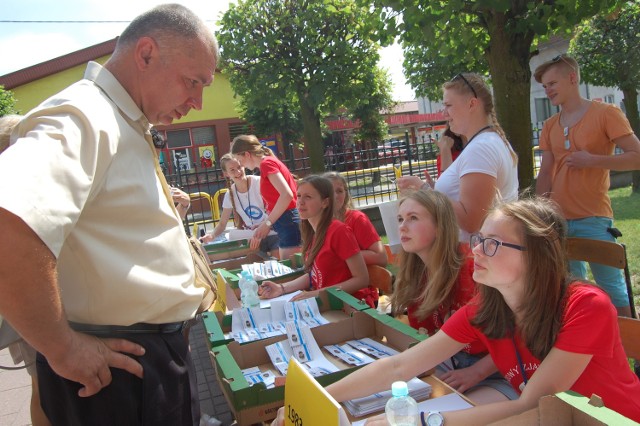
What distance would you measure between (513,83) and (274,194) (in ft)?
7.33

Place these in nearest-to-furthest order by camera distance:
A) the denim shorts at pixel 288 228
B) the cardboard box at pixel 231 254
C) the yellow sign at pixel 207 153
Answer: the cardboard box at pixel 231 254 < the denim shorts at pixel 288 228 < the yellow sign at pixel 207 153

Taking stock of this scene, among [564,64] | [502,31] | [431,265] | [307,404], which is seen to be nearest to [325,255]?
[431,265]

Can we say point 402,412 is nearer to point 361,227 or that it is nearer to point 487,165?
point 487,165

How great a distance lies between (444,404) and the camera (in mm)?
1693

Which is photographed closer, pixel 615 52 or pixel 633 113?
pixel 615 52

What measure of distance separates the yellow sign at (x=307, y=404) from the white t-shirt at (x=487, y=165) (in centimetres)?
155

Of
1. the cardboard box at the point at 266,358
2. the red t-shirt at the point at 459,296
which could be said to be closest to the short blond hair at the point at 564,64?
the red t-shirt at the point at 459,296

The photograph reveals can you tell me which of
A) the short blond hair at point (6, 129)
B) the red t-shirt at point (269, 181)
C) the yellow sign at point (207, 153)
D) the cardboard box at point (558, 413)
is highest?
the yellow sign at point (207, 153)

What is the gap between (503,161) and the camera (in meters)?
2.64

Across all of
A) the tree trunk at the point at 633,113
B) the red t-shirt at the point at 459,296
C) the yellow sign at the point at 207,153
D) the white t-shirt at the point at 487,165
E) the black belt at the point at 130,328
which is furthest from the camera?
the yellow sign at the point at 207,153

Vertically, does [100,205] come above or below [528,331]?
above

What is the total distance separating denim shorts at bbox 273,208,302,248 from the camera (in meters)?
4.66

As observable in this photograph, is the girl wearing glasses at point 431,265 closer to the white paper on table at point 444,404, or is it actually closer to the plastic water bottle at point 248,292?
the white paper on table at point 444,404

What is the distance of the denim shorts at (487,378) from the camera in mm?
1960
